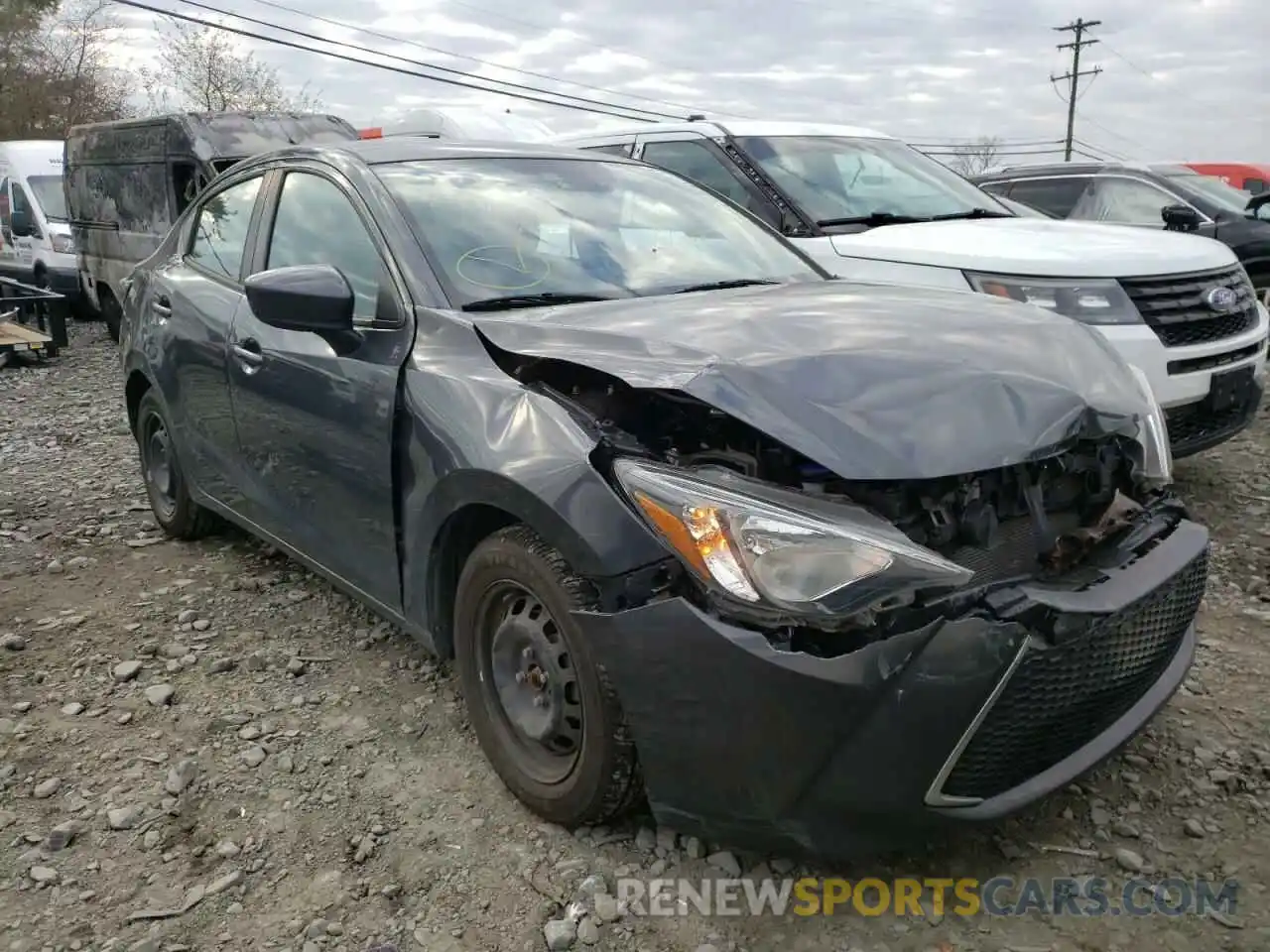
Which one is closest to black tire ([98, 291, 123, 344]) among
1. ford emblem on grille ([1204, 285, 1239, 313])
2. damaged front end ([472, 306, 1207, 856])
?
ford emblem on grille ([1204, 285, 1239, 313])

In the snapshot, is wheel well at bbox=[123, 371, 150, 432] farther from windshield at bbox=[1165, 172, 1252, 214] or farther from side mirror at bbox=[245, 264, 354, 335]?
windshield at bbox=[1165, 172, 1252, 214]

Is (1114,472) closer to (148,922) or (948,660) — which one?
(948,660)

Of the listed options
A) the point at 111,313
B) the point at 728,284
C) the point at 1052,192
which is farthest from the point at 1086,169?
the point at 111,313

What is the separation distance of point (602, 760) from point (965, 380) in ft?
3.78

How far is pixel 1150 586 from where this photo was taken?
85.4 inches

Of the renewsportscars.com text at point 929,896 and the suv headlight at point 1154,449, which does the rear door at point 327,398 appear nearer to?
the renewsportscars.com text at point 929,896

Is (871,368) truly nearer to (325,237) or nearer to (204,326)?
(325,237)

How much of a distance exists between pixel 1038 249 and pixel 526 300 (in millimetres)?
2790

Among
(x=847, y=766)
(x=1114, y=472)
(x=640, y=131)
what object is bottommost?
(x=847, y=766)

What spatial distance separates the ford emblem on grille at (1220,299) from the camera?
4598 mm

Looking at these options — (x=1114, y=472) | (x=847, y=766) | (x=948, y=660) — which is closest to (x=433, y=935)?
(x=847, y=766)

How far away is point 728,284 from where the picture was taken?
3.23 m

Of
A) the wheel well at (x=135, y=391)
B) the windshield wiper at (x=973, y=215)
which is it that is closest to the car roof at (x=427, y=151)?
the wheel well at (x=135, y=391)

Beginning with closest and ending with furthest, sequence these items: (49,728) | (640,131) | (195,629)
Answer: (49,728), (195,629), (640,131)
